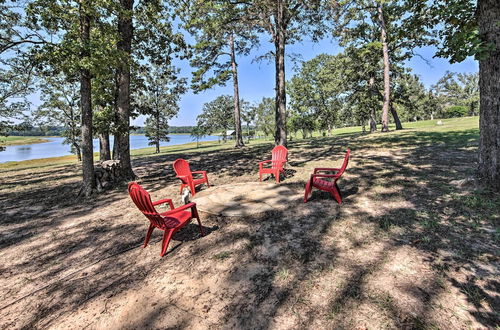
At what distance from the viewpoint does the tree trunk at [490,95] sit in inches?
151

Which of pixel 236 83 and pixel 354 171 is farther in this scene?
pixel 236 83

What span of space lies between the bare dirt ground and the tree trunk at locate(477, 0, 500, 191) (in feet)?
1.71

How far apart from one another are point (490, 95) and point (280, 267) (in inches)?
190

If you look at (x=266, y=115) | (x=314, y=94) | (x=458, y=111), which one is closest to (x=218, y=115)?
(x=266, y=115)

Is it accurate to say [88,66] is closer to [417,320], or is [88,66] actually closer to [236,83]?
[417,320]

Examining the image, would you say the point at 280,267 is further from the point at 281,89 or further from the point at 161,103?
the point at 161,103

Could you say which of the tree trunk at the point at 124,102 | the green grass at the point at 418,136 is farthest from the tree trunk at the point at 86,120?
the green grass at the point at 418,136

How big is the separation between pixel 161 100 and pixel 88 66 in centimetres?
2457

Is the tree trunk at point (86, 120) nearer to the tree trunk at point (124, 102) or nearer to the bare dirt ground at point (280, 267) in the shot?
the tree trunk at point (124, 102)

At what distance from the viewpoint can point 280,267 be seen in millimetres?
2713

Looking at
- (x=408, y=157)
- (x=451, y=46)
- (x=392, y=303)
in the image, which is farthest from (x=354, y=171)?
(x=392, y=303)

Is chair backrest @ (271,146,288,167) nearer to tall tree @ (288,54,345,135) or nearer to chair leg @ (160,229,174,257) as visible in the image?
chair leg @ (160,229,174,257)

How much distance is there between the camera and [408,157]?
7.77 meters

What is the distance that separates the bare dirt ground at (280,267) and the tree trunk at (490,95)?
0.52m
